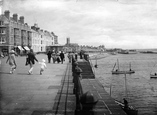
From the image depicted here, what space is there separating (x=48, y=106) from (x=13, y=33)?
4218 cm

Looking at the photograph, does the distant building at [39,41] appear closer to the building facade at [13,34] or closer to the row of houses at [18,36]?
the row of houses at [18,36]

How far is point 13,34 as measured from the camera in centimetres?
4300

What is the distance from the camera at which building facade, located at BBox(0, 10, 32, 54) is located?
38.9 m

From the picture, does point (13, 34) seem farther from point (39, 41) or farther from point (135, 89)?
point (135, 89)

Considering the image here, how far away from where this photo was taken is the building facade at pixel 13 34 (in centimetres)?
3891

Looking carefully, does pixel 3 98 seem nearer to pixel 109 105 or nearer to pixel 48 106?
pixel 48 106

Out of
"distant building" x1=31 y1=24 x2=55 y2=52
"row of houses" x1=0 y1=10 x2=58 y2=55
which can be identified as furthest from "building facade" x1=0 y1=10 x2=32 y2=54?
"distant building" x1=31 y1=24 x2=55 y2=52

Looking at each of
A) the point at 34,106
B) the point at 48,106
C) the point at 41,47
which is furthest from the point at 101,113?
the point at 41,47

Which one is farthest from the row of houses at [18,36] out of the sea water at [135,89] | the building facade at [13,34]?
the sea water at [135,89]

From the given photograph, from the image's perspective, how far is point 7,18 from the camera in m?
40.6

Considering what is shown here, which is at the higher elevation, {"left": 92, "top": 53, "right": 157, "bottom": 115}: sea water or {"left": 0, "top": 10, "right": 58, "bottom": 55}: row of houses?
{"left": 0, "top": 10, "right": 58, "bottom": 55}: row of houses

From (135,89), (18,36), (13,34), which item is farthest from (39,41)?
(135,89)

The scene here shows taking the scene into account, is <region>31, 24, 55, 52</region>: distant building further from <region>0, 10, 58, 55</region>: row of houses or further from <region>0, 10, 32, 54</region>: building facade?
<region>0, 10, 32, 54</region>: building facade

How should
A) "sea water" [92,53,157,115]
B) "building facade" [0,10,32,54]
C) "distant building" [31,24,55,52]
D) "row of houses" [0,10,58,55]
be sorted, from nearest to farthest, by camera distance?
A: "sea water" [92,53,157,115], "building facade" [0,10,32,54], "row of houses" [0,10,58,55], "distant building" [31,24,55,52]
